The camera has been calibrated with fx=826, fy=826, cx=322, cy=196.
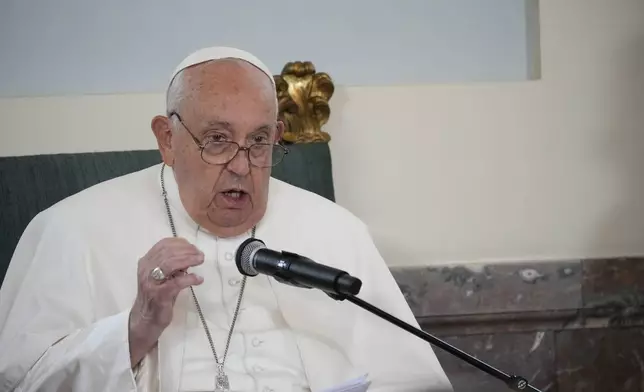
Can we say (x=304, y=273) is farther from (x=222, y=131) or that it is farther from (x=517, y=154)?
(x=517, y=154)

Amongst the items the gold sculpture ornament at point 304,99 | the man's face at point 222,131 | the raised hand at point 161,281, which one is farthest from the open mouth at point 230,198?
the gold sculpture ornament at point 304,99

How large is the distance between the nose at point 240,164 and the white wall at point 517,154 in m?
0.95

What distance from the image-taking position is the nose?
2.22 meters

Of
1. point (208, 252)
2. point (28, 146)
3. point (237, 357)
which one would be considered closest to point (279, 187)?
point (208, 252)

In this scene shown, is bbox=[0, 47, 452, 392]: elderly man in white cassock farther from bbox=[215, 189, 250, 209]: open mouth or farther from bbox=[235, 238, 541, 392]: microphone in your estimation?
bbox=[235, 238, 541, 392]: microphone

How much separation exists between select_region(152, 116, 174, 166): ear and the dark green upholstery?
0.39 meters

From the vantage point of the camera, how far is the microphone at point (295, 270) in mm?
1582

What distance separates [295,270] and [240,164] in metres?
0.65

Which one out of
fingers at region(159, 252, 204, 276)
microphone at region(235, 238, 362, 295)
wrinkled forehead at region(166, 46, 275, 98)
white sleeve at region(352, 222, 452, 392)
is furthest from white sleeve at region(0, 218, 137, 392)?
white sleeve at region(352, 222, 452, 392)

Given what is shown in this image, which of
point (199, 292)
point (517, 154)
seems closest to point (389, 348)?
point (199, 292)

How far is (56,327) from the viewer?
2.13m

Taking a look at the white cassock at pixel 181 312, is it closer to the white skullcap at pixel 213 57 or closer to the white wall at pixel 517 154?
the white skullcap at pixel 213 57

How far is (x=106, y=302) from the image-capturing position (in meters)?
2.24

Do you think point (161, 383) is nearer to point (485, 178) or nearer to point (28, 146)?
point (28, 146)
